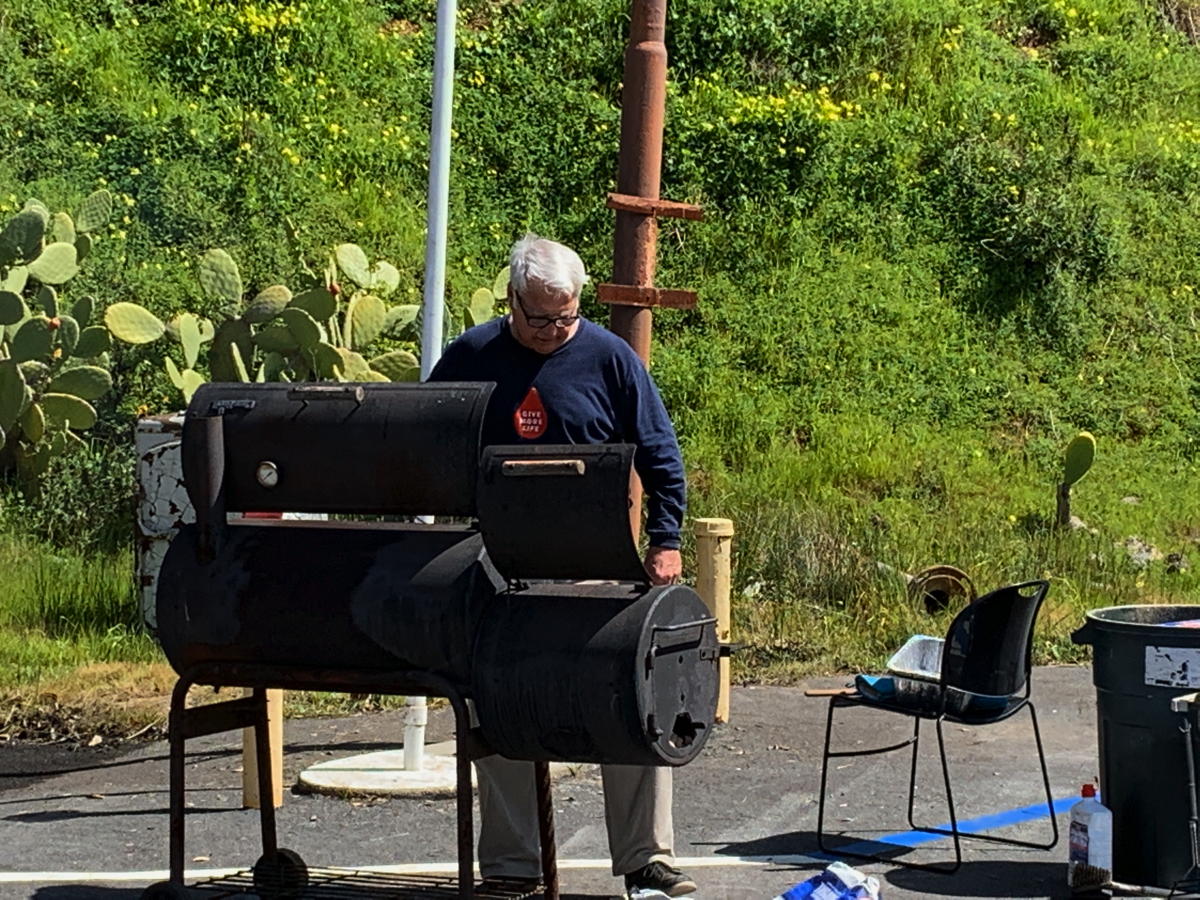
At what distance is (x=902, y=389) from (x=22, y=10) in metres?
9.17

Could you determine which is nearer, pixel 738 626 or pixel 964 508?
pixel 738 626

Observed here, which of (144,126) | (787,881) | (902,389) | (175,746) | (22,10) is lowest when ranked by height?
(787,881)

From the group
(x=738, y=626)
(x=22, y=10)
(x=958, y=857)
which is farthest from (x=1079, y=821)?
(x=22, y=10)

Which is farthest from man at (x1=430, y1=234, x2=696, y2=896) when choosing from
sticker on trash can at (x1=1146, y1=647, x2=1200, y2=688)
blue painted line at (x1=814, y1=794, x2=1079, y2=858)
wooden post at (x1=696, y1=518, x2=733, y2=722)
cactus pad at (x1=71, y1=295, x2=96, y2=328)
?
cactus pad at (x1=71, y1=295, x2=96, y2=328)

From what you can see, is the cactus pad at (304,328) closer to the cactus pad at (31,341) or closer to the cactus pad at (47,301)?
the cactus pad at (31,341)

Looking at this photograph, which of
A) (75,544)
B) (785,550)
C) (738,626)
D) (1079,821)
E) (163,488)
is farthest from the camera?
(75,544)

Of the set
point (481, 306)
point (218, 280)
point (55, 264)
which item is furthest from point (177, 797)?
point (55, 264)

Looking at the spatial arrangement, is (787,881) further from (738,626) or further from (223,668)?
(738,626)

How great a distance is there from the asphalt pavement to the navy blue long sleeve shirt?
4.39ft

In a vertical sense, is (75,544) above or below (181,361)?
below

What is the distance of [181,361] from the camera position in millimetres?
12594

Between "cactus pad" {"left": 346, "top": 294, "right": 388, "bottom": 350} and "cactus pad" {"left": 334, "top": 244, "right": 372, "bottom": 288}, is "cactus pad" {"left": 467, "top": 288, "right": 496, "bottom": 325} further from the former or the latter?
"cactus pad" {"left": 334, "top": 244, "right": 372, "bottom": 288}

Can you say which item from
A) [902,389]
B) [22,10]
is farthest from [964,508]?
[22,10]

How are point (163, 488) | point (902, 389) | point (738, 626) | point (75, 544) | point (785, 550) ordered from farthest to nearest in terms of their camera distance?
1. point (902, 389)
2. point (75, 544)
3. point (785, 550)
4. point (738, 626)
5. point (163, 488)
